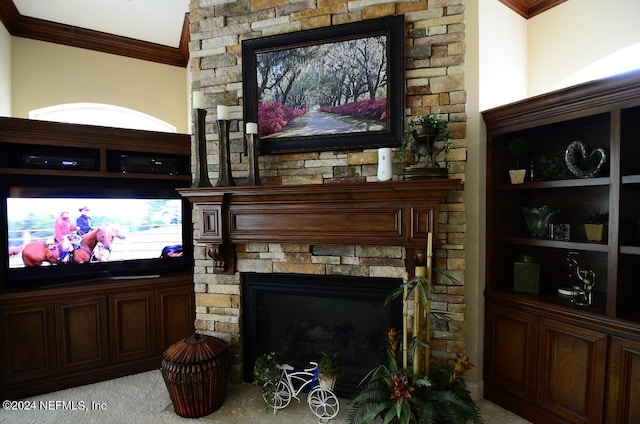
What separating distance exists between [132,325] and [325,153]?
2216 millimetres

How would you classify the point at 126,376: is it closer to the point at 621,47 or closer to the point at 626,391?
the point at 626,391

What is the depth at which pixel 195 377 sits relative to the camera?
2.25 metres

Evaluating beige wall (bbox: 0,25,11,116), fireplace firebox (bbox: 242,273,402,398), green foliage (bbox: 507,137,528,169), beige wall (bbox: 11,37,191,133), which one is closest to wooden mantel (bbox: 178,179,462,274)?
fireplace firebox (bbox: 242,273,402,398)

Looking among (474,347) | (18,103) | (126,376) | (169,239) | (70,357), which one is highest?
(18,103)

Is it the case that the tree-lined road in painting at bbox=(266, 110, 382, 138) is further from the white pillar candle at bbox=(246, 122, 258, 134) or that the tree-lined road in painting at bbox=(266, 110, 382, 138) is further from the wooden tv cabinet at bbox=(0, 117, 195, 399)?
the wooden tv cabinet at bbox=(0, 117, 195, 399)

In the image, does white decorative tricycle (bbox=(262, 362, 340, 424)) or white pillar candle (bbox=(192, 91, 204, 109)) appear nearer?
white decorative tricycle (bbox=(262, 362, 340, 424))

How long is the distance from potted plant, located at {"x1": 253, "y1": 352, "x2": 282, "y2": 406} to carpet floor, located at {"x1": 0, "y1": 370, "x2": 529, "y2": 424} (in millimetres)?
119

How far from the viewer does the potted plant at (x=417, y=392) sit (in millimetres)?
1846

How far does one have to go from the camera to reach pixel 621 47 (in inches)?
90.4

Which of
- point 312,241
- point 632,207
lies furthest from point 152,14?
point 632,207

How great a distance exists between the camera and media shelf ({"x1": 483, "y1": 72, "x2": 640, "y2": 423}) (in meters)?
1.81

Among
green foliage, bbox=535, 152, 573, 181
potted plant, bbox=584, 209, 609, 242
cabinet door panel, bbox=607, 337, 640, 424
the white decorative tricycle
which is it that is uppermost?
green foliage, bbox=535, 152, 573, 181

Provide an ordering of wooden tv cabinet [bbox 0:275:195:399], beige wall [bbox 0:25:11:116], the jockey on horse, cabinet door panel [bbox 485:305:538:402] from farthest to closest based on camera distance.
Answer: beige wall [bbox 0:25:11:116], the jockey on horse, wooden tv cabinet [bbox 0:275:195:399], cabinet door panel [bbox 485:305:538:402]

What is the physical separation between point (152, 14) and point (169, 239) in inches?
87.0
